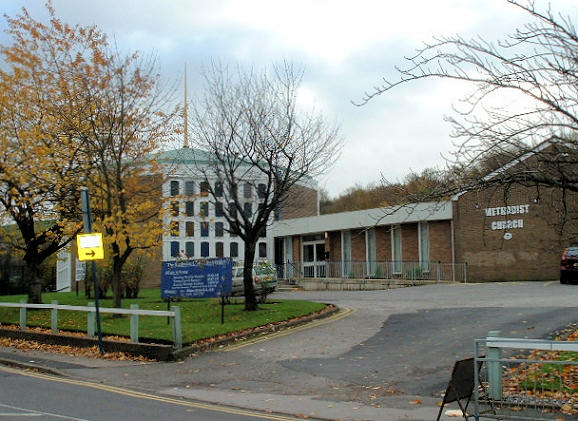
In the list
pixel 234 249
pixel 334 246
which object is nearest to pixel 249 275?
pixel 334 246

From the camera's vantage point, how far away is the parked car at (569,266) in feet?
88.6

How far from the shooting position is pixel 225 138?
1983 centimetres

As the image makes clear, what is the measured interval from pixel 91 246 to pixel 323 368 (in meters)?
6.34

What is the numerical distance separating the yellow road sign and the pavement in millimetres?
2480

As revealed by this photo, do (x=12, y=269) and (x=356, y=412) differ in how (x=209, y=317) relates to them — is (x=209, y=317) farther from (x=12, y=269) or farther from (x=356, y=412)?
(x=12, y=269)

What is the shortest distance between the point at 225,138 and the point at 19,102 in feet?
22.5

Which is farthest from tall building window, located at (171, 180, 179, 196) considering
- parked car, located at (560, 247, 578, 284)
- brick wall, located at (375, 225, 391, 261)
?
parked car, located at (560, 247, 578, 284)

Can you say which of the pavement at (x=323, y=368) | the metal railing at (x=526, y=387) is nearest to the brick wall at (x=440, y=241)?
the pavement at (x=323, y=368)

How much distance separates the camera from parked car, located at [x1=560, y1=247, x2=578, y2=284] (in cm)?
2702

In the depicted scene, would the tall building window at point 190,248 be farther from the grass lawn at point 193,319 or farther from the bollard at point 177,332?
the bollard at point 177,332

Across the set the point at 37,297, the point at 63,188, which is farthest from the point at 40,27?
the point at 37,297

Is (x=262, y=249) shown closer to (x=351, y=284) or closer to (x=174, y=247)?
(x=174, y=247)

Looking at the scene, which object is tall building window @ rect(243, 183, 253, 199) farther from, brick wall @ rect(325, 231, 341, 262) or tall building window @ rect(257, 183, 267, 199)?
brick wall @ rect(325, 231, 341, 262)

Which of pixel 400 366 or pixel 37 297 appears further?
pixel 37 297
